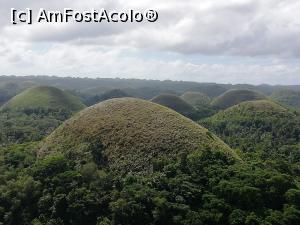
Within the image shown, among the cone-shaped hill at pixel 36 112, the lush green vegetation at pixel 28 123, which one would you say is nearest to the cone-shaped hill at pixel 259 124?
the lush green vegetation at pixel 28 123

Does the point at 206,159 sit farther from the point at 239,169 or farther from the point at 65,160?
the point at 65,160

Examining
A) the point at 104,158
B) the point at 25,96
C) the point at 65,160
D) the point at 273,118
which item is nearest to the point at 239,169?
the point at 104,158

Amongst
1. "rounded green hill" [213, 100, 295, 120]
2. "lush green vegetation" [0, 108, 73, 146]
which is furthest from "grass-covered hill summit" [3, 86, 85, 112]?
"rounded green hill" [213, 100, 295, 120]

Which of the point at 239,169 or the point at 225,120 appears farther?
the point at 225,120

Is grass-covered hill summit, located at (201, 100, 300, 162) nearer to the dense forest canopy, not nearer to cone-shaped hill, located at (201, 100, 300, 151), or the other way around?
cone-shaped hill, located at (201, 100, 300, 151)

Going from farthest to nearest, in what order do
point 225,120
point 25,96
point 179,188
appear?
point 25,96
point 225,120
point 179,188

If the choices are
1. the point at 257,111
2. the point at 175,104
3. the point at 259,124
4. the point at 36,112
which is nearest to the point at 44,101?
the point at 36,112

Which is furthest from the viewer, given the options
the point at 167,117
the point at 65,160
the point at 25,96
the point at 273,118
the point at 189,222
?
the point at 25,96
